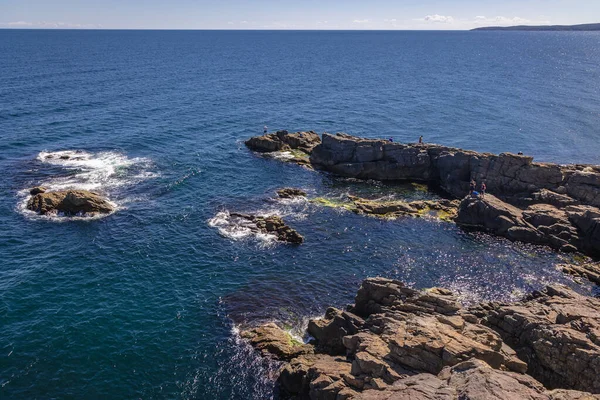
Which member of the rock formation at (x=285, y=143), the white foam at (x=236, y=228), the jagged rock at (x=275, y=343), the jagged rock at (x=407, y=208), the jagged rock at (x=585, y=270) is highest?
the rock formation at (x=285, y=143)

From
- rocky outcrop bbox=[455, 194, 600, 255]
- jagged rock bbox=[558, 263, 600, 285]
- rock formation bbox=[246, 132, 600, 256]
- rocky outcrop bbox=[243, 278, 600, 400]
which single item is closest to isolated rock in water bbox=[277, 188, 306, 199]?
rock formation bbox=[246, 132, 600, 256]

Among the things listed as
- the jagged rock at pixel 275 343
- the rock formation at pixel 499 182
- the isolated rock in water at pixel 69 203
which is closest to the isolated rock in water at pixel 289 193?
the rock formation at pixel 499 182

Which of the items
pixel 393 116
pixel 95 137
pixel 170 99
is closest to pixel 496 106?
pixel 393 116

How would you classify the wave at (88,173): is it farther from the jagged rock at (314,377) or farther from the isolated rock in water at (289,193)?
the jagged rock at (314,377)

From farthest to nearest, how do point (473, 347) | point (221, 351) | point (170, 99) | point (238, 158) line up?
point (170, 99), point (238, 158), point (221, 351), point (473, 347)

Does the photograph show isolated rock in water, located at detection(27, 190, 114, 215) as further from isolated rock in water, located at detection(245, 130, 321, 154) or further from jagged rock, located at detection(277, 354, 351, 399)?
jagged rock, located at detection(277, 354, 351, 399)

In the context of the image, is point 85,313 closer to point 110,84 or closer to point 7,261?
point 7,261
